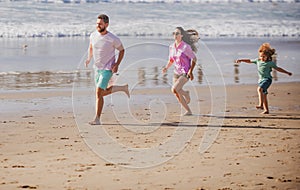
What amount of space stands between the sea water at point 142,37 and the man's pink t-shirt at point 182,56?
1150 millimetres

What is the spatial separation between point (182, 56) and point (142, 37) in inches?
825

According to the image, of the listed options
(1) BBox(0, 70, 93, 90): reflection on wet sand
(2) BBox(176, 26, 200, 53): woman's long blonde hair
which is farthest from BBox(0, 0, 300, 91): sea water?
(2) BBox(176, 26, 200, 53): woman's long blonde hair

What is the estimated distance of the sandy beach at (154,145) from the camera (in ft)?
20.9

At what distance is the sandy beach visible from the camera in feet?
→ 20.9

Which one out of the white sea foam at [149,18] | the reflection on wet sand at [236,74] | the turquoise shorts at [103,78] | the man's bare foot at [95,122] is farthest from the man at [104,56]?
the white sea foam at [149,18]

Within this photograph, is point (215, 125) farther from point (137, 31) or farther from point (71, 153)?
point (137, 31)

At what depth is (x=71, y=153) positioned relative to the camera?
25.1ft

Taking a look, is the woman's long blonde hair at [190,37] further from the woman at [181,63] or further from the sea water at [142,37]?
the sea water at [142,37]

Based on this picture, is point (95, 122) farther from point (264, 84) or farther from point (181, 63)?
point (264, 84)

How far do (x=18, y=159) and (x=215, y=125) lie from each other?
344cm

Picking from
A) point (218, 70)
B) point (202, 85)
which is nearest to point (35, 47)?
point (218, 70)

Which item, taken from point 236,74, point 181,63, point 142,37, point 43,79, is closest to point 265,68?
point 181,63

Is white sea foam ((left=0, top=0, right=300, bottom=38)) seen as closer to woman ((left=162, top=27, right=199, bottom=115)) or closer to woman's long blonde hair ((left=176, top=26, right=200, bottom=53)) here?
woman's long blonde hair ((left=176, top=26, right=200, bottom=53))

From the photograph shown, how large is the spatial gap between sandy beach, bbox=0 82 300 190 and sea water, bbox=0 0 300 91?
1607 mm
